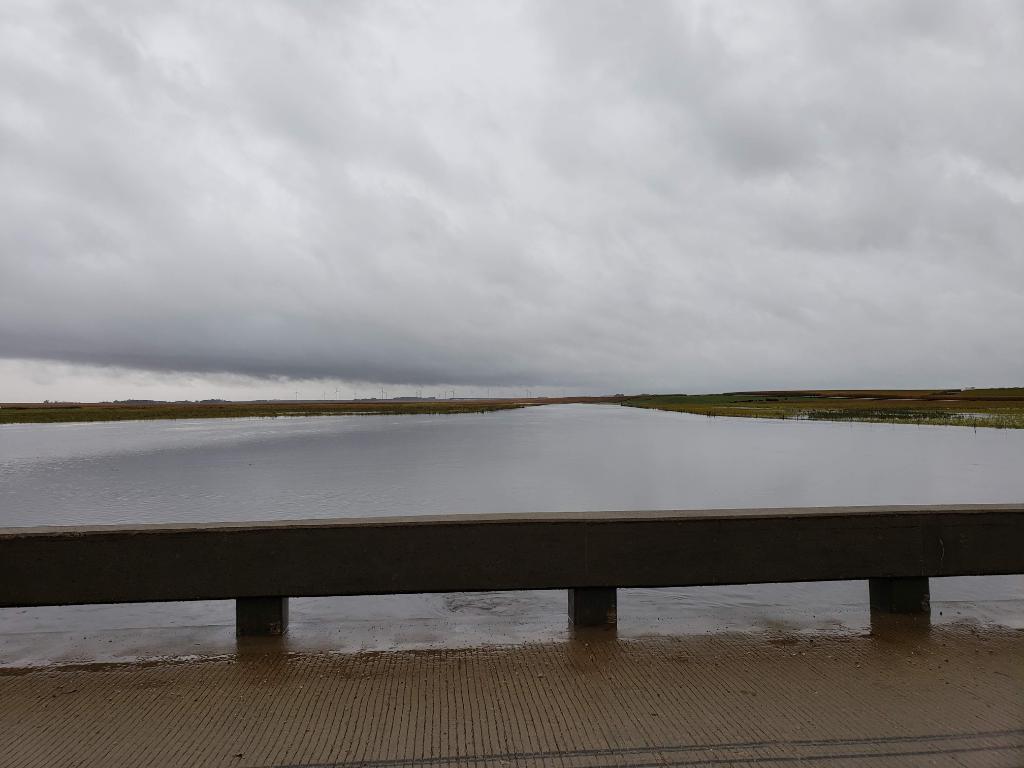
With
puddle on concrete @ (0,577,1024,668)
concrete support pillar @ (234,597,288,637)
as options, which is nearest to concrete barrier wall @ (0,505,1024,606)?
Answer: concrete support pillar @ (234,597,288,637)

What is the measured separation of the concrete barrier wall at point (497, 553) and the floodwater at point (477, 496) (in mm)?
488

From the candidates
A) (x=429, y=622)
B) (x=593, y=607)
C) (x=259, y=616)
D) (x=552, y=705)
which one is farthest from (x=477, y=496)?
(x=552, y=705)

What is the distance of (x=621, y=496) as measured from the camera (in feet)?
58.3

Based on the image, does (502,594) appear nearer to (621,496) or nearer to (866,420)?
(621,496)

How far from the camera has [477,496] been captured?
59.0 feet

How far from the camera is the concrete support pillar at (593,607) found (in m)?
4.96

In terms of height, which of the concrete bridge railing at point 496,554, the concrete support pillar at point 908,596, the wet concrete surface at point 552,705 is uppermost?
the concrete bridge railing at point 496,554

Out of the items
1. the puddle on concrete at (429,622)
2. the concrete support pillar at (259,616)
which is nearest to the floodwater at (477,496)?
the puddle on concrete at (429,622)

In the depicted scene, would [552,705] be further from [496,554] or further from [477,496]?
[477,496]

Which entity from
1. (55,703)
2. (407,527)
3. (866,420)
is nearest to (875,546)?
(407,527)

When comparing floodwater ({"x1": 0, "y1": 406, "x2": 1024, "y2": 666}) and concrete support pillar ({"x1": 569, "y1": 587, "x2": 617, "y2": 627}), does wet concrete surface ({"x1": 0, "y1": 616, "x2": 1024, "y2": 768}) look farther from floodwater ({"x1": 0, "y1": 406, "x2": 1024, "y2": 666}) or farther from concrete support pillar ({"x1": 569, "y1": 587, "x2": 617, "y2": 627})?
floodwater ({"x1": 0, "y1": 406, "x2": 1024, "y2": 666})

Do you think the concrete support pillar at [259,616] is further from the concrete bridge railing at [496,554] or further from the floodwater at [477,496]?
the floodwater at [477,496]

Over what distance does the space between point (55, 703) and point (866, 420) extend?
7660 cm

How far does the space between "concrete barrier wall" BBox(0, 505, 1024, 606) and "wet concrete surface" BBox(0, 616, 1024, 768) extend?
1.54 feet
